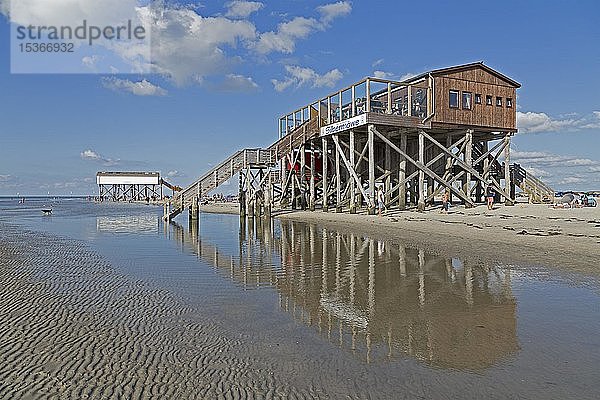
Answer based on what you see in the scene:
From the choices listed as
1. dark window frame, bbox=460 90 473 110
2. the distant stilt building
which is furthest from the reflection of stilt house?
the distant stilt building

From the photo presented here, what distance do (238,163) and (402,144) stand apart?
1051 cm

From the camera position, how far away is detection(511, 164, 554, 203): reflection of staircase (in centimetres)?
3575

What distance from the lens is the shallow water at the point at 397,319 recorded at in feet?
14.9

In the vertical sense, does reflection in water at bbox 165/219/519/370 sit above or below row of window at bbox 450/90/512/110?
below

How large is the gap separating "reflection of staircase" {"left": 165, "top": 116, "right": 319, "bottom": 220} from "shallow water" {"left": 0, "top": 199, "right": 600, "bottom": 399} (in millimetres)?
16829

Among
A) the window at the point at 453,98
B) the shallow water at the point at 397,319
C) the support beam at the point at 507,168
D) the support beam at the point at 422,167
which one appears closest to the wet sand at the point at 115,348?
the shallow water at the point at 397,319

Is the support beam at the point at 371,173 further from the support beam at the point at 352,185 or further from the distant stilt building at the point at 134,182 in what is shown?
the distant stilt building at the point at 134,182

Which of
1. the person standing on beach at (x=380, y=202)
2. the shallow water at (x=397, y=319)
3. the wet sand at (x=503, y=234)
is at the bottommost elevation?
the shallow water at (x=397, y=319)

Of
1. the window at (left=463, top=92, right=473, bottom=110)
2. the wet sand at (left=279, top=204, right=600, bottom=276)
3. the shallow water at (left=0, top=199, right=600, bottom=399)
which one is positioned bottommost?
the shallow water at (left=0, top=199, right=600, bottom=399)

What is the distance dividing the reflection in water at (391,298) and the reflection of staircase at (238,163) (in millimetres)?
15364

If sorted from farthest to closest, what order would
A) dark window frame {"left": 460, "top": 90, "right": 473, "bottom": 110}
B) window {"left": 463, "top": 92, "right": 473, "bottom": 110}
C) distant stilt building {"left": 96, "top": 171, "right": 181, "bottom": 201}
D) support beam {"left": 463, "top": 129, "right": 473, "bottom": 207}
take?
distant stilt building {"left": 96, "top": 171, "right": 181, "bottom": 201} → support beam {"left": 463, "top": 129, "right": 473, "bottom": 207} → window {"left": 463, "top": 92, "right": 473, "bottom": 110} → dark window frame {"left": 460, "top": 90, "right": 473, "bottom": 110}

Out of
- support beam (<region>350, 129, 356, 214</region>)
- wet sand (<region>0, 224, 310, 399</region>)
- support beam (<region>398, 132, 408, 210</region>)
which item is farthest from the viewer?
support beam (<region>398, 132, 408, 210</region>)

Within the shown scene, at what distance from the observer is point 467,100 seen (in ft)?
90.3

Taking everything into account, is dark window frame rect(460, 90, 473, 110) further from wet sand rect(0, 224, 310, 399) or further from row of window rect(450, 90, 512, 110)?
wet sand rect(0, 224, 310, 399)
